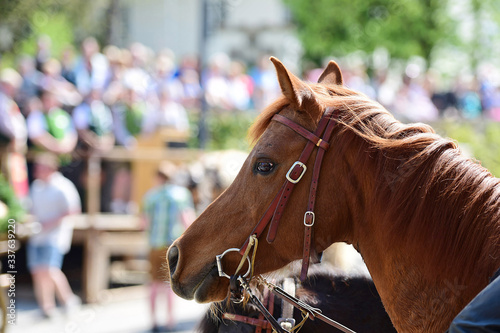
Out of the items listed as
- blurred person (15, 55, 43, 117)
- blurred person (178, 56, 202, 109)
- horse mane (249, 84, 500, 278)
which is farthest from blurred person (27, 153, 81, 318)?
horse mane (249, 84, 500, 278)

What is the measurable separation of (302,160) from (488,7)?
19090mm

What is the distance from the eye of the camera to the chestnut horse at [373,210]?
6.71 feet

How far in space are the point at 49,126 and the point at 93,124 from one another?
0.89m

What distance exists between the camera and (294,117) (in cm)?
235

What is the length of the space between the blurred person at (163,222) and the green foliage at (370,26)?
9.99 metres

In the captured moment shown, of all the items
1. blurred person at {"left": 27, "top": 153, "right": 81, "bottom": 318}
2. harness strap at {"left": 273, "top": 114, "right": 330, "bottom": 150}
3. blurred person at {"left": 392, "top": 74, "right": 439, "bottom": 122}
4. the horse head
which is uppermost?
blurred person at {"left": 392, "top": 74, "right": 439, "bottom": 122}

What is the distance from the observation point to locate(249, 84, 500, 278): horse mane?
6.64 feet

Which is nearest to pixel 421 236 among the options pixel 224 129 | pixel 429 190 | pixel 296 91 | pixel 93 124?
pixel 429 190

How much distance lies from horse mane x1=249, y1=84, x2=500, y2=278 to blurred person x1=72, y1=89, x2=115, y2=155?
24.5 ft

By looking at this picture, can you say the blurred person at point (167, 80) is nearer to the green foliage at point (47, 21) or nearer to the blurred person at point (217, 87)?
the blurred person at point (217, 87)

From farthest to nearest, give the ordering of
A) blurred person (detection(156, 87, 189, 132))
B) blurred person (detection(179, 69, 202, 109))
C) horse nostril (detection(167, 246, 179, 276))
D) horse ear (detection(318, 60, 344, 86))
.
Answer: blurred person (detection(179, 69, 202, 109)), blurred person (detection(156, 87, 189, 132)), horse ear (detection(318, 60, 344, 86)), horse nostril (detection(167, 246, 179, 276))

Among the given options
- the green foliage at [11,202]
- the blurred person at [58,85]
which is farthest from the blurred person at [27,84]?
the green foliage at [11,202]

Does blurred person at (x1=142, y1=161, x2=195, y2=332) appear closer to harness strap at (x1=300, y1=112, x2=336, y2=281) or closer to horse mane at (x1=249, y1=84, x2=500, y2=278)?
harness strap at (x1=300, y1=112, x2=336, y2=281)

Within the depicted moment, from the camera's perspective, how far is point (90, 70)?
10406 millimetres
